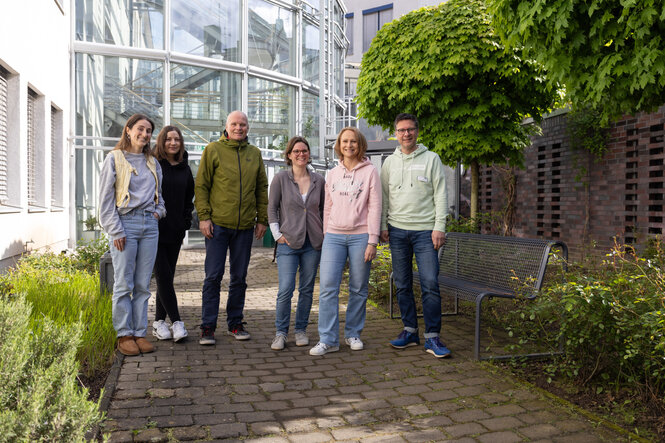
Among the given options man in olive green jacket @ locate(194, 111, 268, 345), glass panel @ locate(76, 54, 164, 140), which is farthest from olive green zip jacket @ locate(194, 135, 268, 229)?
glass panel @ locate(76, 54, 164, 140)

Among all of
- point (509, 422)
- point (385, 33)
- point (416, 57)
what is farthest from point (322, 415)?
point (385, 33)

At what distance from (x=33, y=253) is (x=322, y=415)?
21.2ft

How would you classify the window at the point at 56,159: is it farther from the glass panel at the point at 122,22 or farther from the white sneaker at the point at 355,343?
the white sneaker at the point at 355,343

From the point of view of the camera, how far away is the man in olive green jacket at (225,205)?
5125 millimetres

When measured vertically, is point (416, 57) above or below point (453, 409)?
above

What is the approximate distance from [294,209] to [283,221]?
0.51ft

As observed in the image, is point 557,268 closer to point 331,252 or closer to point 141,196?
point 331,252

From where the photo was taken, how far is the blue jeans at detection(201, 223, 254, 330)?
17.0 ft

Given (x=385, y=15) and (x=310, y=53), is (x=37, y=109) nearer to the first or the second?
(x=310, y=53)

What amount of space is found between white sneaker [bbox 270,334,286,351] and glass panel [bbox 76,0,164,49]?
456 inches

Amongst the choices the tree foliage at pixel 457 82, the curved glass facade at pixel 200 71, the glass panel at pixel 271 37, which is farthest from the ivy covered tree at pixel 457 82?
the glass panel at pixel 271 37

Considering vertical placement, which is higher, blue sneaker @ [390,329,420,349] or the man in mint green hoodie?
the man in mint green hoodie

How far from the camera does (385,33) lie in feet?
29.7

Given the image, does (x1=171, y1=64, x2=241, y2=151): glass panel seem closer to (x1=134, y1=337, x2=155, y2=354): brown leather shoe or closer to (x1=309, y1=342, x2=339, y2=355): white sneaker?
(x1=134, y1=337, x2=155, y2=354): brown leather shoe
